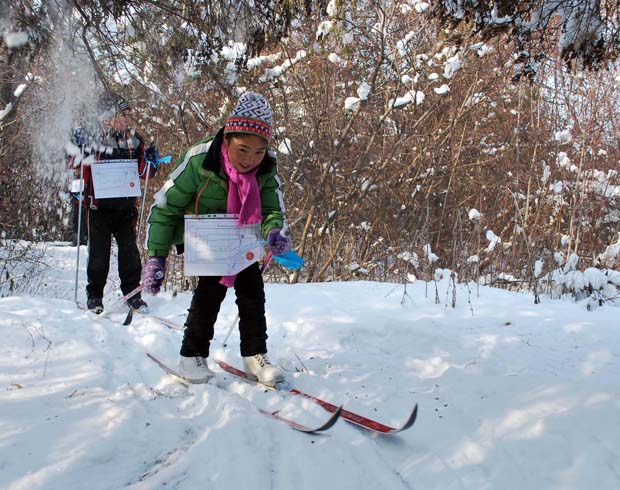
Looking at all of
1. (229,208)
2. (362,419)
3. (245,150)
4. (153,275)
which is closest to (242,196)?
(229,208)

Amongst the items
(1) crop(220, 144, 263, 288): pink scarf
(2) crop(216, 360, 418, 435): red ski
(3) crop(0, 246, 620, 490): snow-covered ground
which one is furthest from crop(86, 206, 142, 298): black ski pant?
(2) crop(216, 360, 418, 435): red ski

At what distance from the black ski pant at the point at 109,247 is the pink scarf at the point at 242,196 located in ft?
7.30

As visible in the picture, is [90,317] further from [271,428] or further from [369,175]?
[369,175]

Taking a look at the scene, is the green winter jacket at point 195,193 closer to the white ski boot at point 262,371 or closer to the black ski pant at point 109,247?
the white ski boot at point 262,371

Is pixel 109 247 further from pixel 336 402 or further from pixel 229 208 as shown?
pixel 336 402

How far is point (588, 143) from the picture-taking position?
6270 millimetres

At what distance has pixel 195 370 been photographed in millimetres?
2814

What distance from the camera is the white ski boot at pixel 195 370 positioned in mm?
2771

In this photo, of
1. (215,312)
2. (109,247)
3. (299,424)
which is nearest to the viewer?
(299,424)

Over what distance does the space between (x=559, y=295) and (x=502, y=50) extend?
4.18 m

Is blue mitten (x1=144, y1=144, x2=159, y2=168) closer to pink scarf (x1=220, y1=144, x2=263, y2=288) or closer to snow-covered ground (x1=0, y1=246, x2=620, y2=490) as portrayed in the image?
snow-covered ground (x1=0, y1=246, x2=620, y2=490)

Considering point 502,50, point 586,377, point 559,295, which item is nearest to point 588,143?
point 502,50

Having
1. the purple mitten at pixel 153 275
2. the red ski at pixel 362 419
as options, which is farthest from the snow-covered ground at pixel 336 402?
the purple mitten at pixel 153 275

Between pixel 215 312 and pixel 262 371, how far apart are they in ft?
1.42
